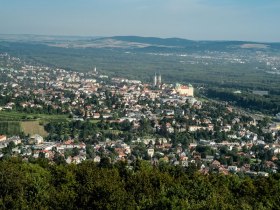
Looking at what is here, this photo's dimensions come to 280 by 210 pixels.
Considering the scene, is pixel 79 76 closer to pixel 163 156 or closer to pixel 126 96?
pixel 126 96

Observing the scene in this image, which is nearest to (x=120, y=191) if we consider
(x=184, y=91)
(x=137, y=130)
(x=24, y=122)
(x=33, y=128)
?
(x=137, y=130)

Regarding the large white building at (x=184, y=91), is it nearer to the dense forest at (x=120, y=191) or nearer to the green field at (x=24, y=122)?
the green field at (x=24, y=122)

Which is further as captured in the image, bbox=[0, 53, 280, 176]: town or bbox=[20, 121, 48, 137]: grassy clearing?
bbox=[20, 121, 48, 137]: grassy clearing

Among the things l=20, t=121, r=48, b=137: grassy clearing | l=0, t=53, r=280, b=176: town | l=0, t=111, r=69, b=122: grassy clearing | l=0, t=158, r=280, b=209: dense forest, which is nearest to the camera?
l=0, t=158, r=280, b=209: dense forest

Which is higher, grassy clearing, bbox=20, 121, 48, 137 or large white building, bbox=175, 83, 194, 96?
grassy clearing, bbox=20, 121, 48, 137

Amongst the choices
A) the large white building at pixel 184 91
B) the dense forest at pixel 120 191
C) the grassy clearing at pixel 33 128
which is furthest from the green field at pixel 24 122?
the large white building at pixel 184 91

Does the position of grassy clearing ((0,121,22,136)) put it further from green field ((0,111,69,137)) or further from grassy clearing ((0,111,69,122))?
grassy clearing ((0,111,69,122))

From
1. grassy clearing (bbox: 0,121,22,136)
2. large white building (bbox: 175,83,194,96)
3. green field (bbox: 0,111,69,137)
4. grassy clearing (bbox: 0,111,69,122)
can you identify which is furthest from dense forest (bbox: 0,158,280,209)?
large white building (bbox: 175,83,194,96)
